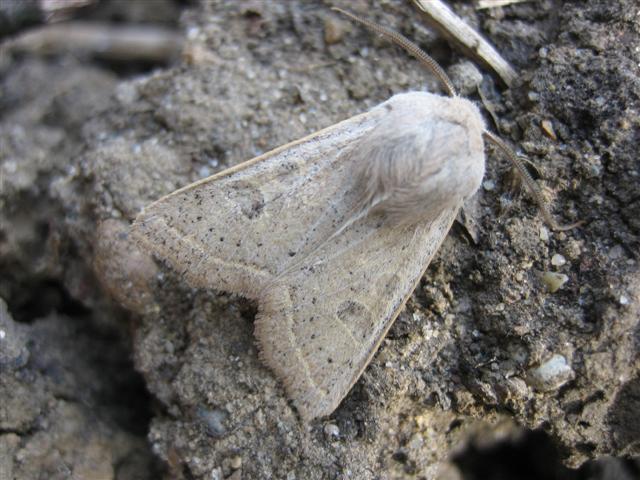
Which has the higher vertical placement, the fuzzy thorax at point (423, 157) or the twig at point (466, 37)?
the twig at point (466, 37)

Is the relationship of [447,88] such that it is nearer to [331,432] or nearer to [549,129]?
[549,129]

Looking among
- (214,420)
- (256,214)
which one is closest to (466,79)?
(256,214)

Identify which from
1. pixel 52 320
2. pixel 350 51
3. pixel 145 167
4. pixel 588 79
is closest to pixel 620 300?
pixel 588 79

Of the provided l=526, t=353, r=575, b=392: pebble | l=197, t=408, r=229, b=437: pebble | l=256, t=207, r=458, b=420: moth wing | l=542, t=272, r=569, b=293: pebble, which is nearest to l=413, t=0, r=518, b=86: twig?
l=256, t=207, r=458, b=420: moth wing

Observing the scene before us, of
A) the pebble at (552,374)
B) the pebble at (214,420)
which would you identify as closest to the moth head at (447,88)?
the pebble at (552,374)

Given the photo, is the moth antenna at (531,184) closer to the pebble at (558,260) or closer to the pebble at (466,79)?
the pebble at (558,260)

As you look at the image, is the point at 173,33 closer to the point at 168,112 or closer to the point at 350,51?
the point at 168,112
